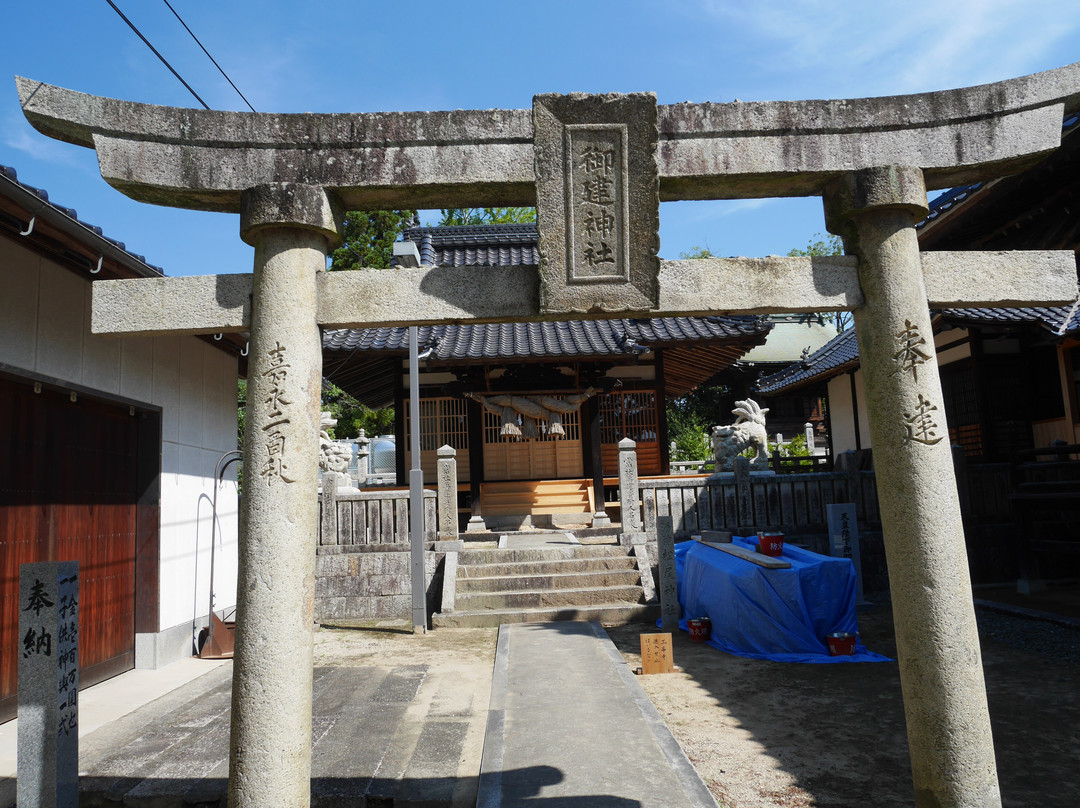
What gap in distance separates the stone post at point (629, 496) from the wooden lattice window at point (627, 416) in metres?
4.26

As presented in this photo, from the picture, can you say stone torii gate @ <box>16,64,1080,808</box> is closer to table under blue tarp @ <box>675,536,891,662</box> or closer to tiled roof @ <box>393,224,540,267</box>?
table under blue tarp @ <box>675,536,891,662</box>

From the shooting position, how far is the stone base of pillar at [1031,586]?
10.7 m

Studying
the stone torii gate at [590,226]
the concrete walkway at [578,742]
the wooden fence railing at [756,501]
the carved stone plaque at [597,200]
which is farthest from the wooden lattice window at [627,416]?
the carved stone plaque at [597,200]

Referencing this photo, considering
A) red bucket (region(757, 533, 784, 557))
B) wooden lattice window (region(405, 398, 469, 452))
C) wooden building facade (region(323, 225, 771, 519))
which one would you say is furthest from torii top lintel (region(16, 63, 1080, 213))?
wooden lattice window (region(405, 398, 469, 452))

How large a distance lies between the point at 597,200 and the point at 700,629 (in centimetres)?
687

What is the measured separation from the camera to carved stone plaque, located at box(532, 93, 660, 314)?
13.1 feet

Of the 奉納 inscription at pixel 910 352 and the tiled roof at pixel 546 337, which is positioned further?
the tiled roof at pixel 546 337

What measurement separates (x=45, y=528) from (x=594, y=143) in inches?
253

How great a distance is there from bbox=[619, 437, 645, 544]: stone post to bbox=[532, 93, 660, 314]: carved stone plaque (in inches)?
324

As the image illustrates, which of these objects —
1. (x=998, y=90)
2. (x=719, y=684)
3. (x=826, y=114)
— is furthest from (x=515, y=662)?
(x=998, y=90)

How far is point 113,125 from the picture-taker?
394cm

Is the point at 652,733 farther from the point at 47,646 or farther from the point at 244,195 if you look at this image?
the point at 244,195

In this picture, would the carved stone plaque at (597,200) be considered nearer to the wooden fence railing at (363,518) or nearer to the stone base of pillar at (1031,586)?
the wooden fence railing at (363,518)

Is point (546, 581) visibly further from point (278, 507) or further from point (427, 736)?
point (278, 507)
